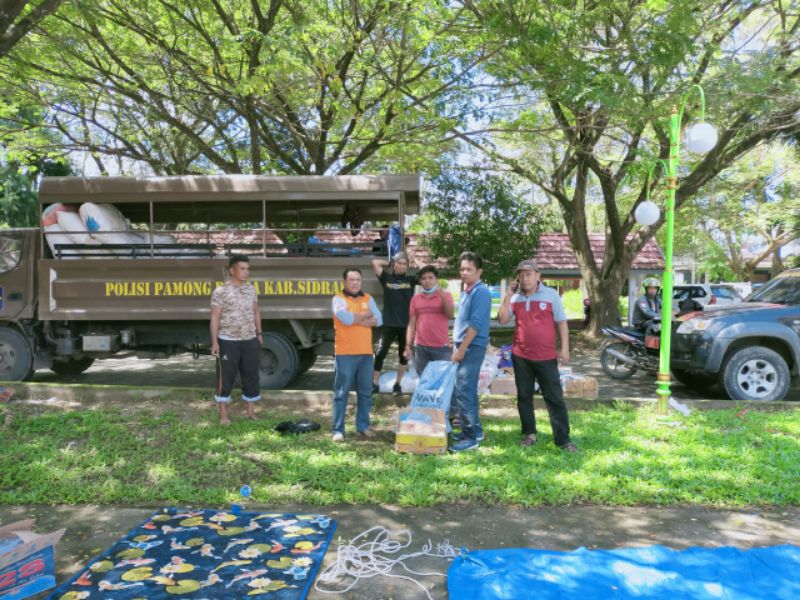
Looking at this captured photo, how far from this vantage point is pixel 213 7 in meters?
9.99

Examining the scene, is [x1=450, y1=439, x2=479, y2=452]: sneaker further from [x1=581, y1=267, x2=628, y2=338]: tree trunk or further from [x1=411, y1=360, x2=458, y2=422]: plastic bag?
[x1=581, y1=267, x2=628, y2=338]: tree trunk

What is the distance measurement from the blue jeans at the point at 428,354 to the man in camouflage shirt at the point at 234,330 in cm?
170

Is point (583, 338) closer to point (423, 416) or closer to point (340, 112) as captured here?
point (340, 112)

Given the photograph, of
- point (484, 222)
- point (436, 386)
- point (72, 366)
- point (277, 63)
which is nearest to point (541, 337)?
point (436, 386)

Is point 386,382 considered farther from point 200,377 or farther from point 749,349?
point 749,349

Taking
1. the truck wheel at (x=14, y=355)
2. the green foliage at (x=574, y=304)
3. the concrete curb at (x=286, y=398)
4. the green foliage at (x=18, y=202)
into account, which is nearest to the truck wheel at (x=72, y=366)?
the truck wheel at (x=14, y=355)

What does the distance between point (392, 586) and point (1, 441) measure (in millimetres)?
4437

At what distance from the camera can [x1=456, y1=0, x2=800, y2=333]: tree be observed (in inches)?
282

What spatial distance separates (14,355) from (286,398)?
419 cm

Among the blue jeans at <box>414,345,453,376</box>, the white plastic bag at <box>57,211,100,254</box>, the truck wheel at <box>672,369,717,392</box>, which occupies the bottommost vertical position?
the truck wheel at <box>672,369,717,392</box>

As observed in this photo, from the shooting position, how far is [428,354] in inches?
229

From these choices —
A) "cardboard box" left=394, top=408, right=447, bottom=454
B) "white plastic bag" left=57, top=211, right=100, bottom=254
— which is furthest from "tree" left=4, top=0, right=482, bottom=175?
"cardboard box" left=394, top=408, right=447, bottom=454

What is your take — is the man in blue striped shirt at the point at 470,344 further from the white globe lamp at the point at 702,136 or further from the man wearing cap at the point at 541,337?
the white globe lamp at the point at 702,136

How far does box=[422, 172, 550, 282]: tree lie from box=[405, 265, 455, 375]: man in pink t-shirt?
814 cm
